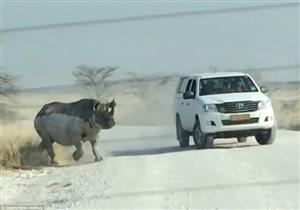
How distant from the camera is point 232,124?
22438mm

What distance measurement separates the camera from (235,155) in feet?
64.0

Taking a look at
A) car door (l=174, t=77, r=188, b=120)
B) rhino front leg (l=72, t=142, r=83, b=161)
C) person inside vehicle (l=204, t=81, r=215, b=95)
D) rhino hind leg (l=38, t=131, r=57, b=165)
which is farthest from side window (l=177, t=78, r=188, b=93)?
rhino hind leg (l=38, t=131, r=57, b=165)

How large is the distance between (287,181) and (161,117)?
622 inches

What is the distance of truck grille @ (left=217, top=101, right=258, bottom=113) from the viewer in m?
22.4

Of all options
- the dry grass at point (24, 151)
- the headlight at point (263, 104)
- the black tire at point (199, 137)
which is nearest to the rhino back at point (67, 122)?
the dry grass at point (24, 151)

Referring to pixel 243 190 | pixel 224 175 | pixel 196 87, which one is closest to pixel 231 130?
pixel 196 87

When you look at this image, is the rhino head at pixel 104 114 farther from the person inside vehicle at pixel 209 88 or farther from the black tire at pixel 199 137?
the person inside vehicle at pixel 209 88

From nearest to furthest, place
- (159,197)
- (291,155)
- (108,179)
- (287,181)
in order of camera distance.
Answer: (159,197) < (287,181) < (108,179) < (291,155)

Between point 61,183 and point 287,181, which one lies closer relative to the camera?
point 287,181

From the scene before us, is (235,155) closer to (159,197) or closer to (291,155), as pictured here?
(291,155)

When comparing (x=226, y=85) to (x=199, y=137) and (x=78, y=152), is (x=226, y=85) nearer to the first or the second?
(x=199, y=137)

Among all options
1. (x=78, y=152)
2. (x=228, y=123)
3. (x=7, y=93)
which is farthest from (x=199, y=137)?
(x=7, y=93)

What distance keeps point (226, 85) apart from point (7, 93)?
811 centimetres

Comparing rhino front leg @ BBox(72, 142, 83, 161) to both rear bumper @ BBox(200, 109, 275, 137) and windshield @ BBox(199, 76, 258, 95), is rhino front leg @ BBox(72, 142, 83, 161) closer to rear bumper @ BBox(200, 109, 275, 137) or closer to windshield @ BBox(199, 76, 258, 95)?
rear bumper @ BBox(200, 109, 275, 137)
